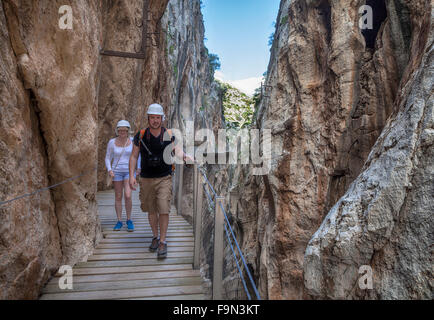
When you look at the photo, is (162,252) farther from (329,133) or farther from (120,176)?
(329,133)

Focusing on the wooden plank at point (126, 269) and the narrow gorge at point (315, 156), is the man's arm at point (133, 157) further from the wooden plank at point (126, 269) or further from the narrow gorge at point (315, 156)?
the wooden plank at point (126, 269)

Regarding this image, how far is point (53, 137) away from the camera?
3025 mm

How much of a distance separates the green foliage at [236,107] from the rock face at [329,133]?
27314mm

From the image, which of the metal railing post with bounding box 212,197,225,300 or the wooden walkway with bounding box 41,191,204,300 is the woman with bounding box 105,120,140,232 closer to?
the wooden walkway with bounding box 41,191,204,300

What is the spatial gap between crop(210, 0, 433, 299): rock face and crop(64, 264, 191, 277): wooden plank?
1696 millimetres

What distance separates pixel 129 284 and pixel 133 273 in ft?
0.81

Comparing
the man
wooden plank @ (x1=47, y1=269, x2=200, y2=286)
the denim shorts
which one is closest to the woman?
the denim shorts

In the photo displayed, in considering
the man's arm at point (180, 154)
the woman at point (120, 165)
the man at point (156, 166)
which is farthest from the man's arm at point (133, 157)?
the woman at point (120, 165)

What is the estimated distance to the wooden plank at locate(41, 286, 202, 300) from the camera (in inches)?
106

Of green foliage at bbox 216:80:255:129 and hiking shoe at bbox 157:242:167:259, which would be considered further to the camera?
green foliage at bbox 216:80:255:129

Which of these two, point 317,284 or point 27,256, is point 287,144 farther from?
point 27,256

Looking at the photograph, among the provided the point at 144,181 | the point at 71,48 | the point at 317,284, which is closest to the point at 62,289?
the point at 144,181

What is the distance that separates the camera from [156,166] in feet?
11.3

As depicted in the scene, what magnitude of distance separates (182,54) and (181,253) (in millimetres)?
16008
